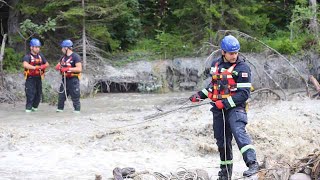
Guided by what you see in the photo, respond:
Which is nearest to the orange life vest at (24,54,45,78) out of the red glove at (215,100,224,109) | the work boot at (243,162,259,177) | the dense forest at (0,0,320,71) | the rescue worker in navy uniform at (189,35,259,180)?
the dense forest at (0,0,320,71)

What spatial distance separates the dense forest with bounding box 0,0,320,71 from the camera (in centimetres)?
1983

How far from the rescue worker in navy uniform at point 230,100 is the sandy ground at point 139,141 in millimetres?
769

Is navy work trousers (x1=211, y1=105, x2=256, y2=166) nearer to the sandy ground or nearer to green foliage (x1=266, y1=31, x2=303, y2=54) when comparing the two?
the sandy ground

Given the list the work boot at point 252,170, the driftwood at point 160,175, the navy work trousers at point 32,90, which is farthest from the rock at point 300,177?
the navy work trousers at point 32,90

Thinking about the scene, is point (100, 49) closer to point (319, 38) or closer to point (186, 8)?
point (186, 8)

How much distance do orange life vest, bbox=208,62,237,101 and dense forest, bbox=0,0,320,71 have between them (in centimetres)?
1105

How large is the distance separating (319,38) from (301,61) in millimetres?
1220

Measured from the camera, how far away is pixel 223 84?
23.7 feet

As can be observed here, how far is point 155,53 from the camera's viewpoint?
2217 centimetres

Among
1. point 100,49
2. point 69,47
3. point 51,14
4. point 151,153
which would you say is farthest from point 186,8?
point 151,153

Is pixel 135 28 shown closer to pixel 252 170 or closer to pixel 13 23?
pixel 13 23

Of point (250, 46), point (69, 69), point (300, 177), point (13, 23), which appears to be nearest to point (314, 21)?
point (250, 46)

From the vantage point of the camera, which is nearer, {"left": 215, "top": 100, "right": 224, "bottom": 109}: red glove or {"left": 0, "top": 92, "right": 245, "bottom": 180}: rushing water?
{"left": 215, "top": 100, "right": 224, "bottom": 109}: red glove

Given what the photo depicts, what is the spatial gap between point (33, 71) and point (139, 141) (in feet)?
18.5
